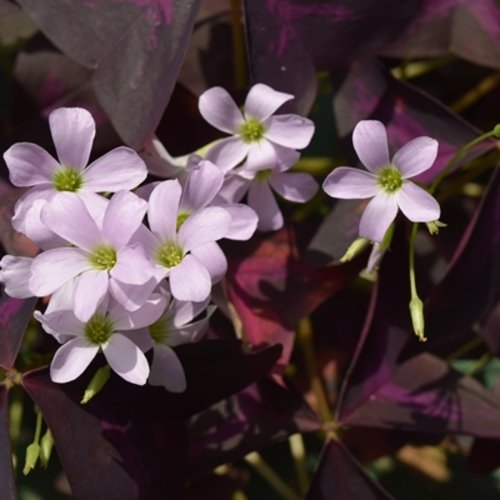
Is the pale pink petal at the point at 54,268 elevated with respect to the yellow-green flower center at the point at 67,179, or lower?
lower

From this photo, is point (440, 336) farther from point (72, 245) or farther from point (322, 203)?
point (72, 245)

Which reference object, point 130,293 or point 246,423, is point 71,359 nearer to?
point 130,293

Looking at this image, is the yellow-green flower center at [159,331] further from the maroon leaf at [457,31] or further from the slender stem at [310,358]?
the maroon leaf at [457,31]

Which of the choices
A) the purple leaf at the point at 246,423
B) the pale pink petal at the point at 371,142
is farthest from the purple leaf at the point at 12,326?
the pale pink petal at the point at 371,142

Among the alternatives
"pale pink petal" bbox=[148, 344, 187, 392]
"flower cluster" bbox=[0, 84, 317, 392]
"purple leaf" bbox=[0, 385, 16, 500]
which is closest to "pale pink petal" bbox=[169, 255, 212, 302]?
"flower cluster" bbox=[0, 84, 317, 392]

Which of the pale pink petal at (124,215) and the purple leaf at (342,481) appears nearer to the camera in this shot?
the pale pink petal at (124,215)

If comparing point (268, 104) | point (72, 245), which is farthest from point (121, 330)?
point (268, 104)

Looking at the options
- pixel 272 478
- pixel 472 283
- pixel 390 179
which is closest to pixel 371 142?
A: pixel 390 179
